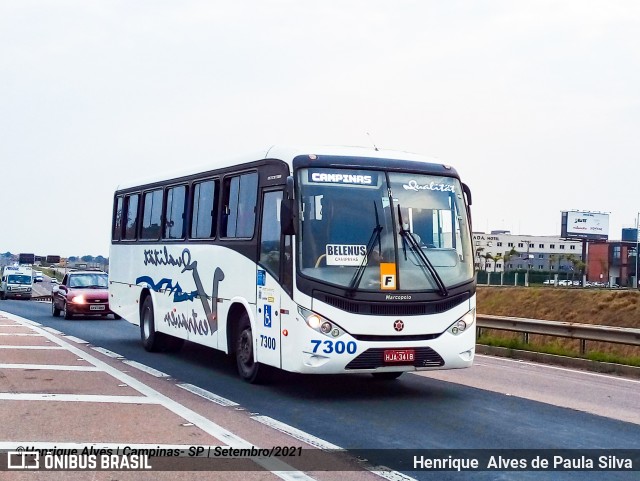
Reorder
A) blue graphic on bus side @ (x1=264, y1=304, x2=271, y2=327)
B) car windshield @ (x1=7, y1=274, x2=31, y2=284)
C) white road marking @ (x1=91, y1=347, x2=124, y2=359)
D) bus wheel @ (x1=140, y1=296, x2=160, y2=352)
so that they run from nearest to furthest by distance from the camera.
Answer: blue graphic on bus side @ (x1=264, y1=304, x2=271, y2=327)
white road marking @ (x1=91, y1=347, x2=124, y2=359)
bus wheel @ (x1=140, y1=296, x2=160, y2=352)
car windshield @ (x1=7, y1=274, x2=31, y2=284)

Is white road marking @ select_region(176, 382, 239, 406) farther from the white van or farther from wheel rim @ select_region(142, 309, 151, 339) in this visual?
the white van

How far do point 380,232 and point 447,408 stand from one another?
2.28m

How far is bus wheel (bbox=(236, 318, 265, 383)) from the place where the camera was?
1255cm

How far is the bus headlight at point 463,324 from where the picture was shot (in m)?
11.5

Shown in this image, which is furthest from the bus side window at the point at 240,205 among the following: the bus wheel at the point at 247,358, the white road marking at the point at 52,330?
the white road marking at the point at 52,330

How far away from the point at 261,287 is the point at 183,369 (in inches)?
131

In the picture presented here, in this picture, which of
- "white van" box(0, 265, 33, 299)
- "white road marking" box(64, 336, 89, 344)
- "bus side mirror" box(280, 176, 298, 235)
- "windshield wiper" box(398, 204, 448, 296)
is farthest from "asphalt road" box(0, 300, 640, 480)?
"white van" box(0, 265, 33, 299)

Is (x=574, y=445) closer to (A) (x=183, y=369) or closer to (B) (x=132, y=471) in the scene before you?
(B) (x=132, y=471)

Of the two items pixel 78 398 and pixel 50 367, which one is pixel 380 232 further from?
pixel 50 367

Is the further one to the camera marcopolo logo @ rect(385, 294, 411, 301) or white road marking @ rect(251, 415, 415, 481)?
marcopolo logo @ rect(385, 294, 411, 301)

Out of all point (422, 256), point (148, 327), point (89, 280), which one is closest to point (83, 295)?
point (89, 280)

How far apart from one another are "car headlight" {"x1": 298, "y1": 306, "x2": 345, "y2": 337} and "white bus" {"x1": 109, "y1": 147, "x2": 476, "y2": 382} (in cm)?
1

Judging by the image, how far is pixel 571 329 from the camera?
58.1ft

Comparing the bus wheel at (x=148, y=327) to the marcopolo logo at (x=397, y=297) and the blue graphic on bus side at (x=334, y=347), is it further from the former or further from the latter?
the marcopolo logo at (x=397, y=297)
